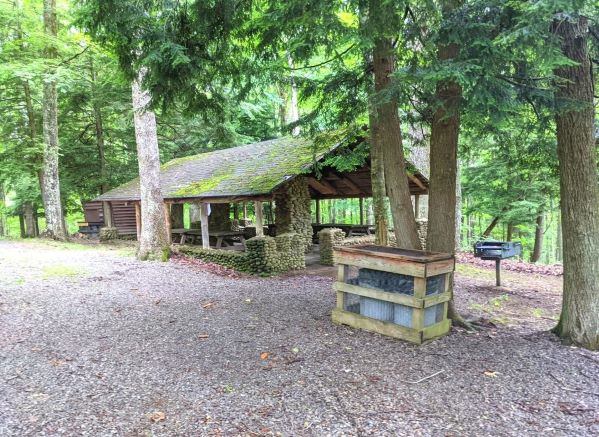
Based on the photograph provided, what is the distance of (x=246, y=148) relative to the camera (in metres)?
15.8

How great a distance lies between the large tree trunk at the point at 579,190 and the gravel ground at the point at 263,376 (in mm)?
503

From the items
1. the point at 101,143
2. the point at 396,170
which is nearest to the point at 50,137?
the point at 101,143

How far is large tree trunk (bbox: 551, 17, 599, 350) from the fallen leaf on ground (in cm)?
464

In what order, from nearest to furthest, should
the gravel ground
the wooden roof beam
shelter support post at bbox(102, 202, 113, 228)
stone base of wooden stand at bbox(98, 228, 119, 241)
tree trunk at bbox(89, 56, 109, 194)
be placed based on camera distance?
the gravel ground → the wooden roof beam → stone base of wooden stand at bbox(98, 228, 119, 241) → shelter support post at bbox(102, 202, 113, 228) → tree trunk at bbox(89, 56, 109, 194)

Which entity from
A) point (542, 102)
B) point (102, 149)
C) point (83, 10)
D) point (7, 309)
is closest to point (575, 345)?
point (542, 102)

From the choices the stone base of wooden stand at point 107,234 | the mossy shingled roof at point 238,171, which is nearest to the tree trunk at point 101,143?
the mossy shingled roof at point 238,171

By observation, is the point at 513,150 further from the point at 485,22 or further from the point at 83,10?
the point at 83,10

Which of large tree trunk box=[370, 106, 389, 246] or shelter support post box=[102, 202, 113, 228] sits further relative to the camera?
shelter support post box=[102, 202, 113, 228]

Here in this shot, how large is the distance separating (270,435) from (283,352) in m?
1.65

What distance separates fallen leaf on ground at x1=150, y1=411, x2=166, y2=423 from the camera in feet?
10.5

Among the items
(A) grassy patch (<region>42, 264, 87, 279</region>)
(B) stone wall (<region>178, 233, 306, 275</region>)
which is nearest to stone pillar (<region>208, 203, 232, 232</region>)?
(B) stone wall (<region>178, 233, 306, 275</region>)

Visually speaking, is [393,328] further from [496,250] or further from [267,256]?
[267,256]

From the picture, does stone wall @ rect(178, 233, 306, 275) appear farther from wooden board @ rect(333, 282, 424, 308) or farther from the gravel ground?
wooden board @ rect(333, 282, 424, 308)

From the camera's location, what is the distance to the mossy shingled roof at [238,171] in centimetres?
1083
